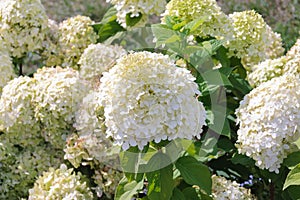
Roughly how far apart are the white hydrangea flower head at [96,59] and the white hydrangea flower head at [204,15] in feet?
1.24

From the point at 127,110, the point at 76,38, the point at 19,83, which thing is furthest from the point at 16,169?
the point at 127,110

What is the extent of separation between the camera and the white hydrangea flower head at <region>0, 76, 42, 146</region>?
103 inches

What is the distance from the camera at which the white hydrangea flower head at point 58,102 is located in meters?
2.54

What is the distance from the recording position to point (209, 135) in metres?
2.50

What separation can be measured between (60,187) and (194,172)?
1.86 feet

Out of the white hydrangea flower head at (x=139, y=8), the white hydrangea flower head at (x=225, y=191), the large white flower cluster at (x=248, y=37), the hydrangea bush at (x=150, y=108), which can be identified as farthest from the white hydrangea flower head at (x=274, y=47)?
the white hydrangea flower head at (x=225, y=191)

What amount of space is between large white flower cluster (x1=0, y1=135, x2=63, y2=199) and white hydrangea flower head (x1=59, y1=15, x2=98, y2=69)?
57 cm

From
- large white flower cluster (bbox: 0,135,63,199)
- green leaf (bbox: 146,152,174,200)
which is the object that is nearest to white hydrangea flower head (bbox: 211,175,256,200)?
green leaf (bbox: 146,152,174,200)

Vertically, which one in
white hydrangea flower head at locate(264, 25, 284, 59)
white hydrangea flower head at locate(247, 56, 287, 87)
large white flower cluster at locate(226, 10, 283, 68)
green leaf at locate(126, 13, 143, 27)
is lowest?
white hydrangea flower head at locate(264, 25, 284, 59)

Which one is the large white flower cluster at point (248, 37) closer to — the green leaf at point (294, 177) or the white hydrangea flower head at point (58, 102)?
the white hydrangea flower head at point (58, 102)

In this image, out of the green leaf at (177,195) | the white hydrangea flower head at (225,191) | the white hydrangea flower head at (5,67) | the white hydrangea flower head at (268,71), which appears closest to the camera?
the green leaf at (177,195)

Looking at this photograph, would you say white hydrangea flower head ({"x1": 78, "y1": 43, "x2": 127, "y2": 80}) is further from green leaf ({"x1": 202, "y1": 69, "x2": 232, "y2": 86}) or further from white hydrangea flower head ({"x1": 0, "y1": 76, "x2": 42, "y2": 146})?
green leaf ({"x1": 202, "y1": 69, "x2": 232, "y2": 86})

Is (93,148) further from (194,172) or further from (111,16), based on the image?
(111,16)

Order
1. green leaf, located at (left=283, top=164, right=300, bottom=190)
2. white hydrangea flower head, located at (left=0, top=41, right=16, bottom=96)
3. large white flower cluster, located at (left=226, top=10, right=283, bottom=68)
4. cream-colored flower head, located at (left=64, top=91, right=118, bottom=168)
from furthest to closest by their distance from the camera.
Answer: white hydrangea flower head, located at (left=0, top=41, right=16, bottom=96), large white flower cluster, located at (left=226, top=10, right=283, bottom=68), cream-colored flower head, located at (left=64, top=91, right=118, bottom=168), green leaf, located at (left=283, top=164, right=300, bottom=190)
